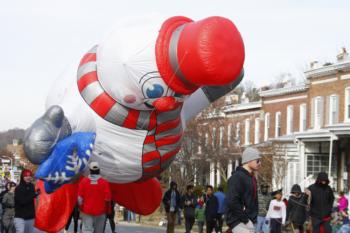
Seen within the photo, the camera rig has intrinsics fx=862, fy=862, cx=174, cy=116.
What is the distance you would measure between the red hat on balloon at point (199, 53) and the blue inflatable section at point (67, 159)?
150 centimetres

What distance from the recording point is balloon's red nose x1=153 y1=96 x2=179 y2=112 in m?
11.5

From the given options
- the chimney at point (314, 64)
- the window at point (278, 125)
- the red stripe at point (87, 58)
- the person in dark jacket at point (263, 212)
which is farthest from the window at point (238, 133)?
the red stripe at point (87, 58)

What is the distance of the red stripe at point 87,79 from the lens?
12.0 meters

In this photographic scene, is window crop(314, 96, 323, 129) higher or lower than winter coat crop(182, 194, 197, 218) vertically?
higher

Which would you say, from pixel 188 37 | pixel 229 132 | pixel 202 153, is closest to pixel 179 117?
pixel 188 37

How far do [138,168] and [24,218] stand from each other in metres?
2.97

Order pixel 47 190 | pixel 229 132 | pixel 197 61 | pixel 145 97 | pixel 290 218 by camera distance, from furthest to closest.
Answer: pixel 229 132, pixel 290 218, pixel 47 190, pixel 145 97, pixel 197 61

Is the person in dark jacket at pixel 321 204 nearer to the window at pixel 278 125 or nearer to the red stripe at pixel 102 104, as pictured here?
the red stripe at pixel 102 104

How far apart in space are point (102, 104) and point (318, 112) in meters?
29.7

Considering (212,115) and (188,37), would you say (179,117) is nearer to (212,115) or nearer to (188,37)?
(188,37)

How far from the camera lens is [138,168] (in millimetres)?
12297

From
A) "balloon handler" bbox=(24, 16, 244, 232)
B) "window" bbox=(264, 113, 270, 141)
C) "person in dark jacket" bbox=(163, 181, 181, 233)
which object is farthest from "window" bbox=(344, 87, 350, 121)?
"balloon handler" bbox=(24, 16, 244, 232)

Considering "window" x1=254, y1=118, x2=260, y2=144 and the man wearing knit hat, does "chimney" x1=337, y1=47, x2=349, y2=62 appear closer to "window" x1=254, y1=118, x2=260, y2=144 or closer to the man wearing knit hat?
"window" x1=254, y1=118, x2=260, y2=144

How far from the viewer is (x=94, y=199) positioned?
13273 millimetres
